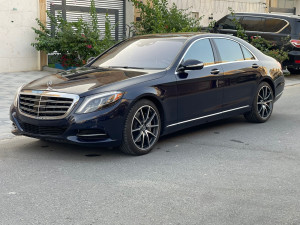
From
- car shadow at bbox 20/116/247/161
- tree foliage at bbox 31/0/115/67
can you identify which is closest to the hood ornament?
car shadow at bbox 20/116/247/161

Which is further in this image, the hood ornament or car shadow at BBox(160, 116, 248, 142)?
car shadow at BBox(160, 116, 248, 142)

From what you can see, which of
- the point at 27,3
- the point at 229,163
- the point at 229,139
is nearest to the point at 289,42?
the point at 27,3

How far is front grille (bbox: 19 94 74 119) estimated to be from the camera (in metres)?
6.11

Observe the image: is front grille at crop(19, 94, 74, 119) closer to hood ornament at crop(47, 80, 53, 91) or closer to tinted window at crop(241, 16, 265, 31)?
hood ornament at crop(47, 80, 53, 91)

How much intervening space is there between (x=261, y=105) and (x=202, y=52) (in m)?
1.76

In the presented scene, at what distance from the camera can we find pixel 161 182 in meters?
5.36

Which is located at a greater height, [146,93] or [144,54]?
[144,54]

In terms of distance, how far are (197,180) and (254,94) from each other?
11.3ft

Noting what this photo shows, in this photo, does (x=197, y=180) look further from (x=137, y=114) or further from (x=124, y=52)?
(x=124, y=52)

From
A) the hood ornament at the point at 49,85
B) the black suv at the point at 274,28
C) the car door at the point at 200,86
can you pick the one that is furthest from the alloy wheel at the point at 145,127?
the black suv at the point at 274,28

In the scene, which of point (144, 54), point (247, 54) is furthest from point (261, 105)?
point (144, 54)

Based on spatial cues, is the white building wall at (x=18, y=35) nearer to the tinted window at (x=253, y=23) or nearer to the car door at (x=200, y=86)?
the tinted window at (x=253, y=23)

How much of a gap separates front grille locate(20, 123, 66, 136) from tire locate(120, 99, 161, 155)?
29.9 inches

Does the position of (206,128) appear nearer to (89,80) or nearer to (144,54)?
(144,54)
